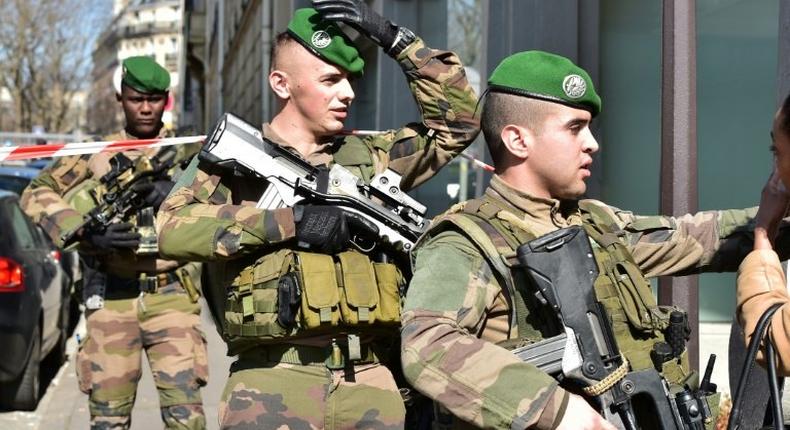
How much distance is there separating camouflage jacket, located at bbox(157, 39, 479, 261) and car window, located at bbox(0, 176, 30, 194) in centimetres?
1013

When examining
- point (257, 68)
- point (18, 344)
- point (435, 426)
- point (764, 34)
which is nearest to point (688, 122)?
point (764, 34)

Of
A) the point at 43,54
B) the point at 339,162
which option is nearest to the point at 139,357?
the point at 339,162

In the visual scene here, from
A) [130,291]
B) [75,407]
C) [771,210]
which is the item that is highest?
[771,210]

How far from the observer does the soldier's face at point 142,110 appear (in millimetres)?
5316

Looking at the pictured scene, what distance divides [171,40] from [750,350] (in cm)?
12375

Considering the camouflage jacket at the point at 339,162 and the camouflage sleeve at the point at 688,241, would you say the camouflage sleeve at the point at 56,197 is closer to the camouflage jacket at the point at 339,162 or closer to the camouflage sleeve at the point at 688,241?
the camouflage jacket at the point at 339,162

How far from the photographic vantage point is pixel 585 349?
7.74 ft

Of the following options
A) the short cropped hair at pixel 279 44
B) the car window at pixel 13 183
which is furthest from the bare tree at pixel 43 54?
the short cropped hair at pixel 279 44

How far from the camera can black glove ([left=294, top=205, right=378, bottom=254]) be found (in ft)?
11.1

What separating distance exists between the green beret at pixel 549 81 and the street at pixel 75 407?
462 centimetres

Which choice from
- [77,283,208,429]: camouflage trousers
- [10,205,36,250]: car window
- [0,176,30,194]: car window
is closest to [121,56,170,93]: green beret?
[77,283,208,429]: camouflage trousers

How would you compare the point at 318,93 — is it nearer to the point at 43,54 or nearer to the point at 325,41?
the point at 325,41

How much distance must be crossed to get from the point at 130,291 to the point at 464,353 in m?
3.18

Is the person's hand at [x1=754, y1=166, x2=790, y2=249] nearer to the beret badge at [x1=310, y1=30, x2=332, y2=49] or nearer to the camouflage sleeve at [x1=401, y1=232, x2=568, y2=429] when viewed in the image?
the camouflage sleeve at [x1=401, y1=232, x2=568, y2=429]
